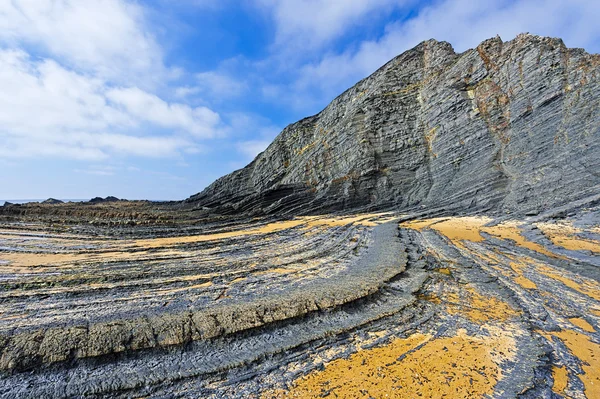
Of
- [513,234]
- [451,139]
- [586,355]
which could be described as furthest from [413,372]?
[451,139]

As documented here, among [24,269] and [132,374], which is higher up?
[24,269]

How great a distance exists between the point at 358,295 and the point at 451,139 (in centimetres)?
2494

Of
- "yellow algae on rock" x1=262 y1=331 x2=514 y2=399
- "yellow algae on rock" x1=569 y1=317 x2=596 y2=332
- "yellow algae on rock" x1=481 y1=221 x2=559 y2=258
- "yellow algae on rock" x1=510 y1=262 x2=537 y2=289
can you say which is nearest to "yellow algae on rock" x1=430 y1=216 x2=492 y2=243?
"yellow algae on rock" x1=481 y1=221 x2=559 y2=258

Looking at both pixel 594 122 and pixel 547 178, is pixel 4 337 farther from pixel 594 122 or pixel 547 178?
pixel 594 122

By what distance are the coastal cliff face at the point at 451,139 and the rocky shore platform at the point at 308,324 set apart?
10.2 metres

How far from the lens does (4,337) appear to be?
147 inches

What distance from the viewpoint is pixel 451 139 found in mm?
25562

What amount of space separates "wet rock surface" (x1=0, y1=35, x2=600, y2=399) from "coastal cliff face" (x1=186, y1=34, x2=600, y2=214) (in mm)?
174

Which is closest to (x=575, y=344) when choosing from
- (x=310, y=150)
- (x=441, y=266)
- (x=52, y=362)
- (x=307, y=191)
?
(x=441, y=266)

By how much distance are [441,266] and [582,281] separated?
10.1 feet

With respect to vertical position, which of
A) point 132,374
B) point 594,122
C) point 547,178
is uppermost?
point 594,122

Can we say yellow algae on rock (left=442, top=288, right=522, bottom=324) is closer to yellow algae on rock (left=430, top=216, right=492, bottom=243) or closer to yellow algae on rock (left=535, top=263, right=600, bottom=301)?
yellow algae on rock (left=535, top=263, right=600, bottom=301)

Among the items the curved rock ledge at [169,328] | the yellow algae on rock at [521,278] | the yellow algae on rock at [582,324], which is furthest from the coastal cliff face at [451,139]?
the curved rock ledge at [169,328]

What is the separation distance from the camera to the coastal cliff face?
1797cm
